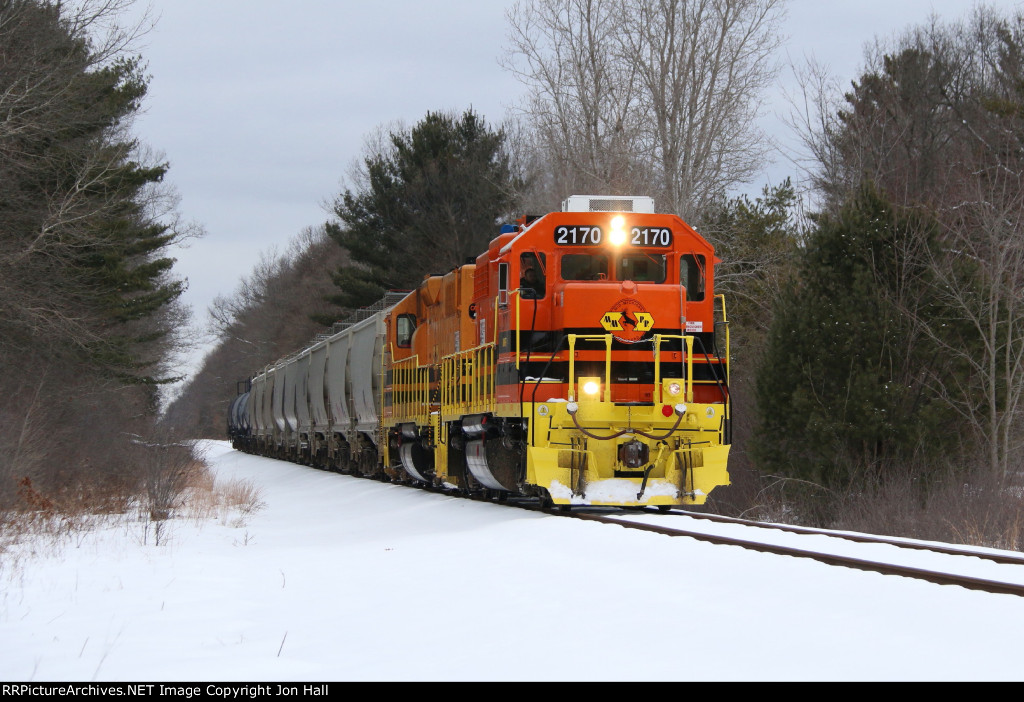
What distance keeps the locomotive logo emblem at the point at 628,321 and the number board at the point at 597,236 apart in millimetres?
917

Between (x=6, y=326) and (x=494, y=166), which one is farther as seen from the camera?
(x=494, y=166)

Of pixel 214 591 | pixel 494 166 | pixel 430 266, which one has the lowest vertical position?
pixel 214 591

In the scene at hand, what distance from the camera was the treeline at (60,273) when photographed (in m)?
18.5

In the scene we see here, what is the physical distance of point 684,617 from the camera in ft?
21.5

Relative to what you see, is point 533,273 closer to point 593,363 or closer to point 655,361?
point 593,363

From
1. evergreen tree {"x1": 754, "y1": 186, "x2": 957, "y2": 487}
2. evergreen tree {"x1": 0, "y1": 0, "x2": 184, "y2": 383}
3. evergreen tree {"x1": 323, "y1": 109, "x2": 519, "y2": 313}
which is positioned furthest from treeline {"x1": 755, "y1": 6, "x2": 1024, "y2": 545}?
evergreen tree {"x1": 323, "y1": 109, "x2": 519, "y2": 313}

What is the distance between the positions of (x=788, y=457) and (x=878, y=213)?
397 cm

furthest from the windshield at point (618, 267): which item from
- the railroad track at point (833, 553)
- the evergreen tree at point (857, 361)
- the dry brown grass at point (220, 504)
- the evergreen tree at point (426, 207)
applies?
the evergreen tree at point (426, 207)

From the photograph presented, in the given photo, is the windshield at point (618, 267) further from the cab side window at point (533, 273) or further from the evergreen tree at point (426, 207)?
the evergreen tree at point (426, 207)

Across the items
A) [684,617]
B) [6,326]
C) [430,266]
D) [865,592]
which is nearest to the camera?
[684,617]

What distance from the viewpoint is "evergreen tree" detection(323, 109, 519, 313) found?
150 ft

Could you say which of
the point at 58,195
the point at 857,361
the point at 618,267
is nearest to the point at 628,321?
the point at 618,267

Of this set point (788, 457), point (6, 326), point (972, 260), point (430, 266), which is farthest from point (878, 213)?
point (430, 266)

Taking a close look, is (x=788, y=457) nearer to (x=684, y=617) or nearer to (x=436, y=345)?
(x=436, y=345)
